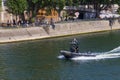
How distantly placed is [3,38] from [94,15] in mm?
51388

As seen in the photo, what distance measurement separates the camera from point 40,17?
470ft

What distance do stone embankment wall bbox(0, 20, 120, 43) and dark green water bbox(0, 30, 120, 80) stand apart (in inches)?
177

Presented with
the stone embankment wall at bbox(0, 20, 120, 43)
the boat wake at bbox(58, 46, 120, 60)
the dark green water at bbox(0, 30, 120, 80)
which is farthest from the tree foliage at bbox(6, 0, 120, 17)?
the boat wake at bbox(58, 46, 120, 60)

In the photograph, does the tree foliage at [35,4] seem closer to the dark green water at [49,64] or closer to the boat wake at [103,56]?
the dark green water at [49,64]

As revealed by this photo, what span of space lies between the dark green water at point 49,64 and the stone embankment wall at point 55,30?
14.7 ft

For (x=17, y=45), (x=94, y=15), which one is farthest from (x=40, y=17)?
(x=17, y=45)

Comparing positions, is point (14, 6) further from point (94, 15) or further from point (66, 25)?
point (94, 15)

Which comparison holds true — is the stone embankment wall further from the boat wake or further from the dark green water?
the boat wake

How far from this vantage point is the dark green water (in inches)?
2672

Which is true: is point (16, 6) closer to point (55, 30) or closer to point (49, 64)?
point (55, 30)

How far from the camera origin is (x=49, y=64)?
251 feet

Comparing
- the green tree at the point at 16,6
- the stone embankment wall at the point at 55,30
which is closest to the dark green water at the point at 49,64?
the stone embankment wall at the point at 55,30

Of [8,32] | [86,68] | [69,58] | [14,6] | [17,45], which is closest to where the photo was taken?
[86,68]

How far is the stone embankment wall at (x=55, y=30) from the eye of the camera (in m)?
107
